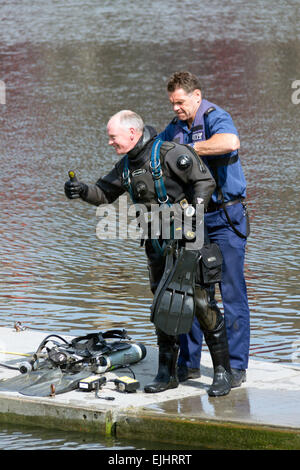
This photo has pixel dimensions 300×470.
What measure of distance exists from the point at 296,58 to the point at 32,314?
19052 mm

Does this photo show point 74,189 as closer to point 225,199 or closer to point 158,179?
point 158,179

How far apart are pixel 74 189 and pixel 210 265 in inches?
38.5

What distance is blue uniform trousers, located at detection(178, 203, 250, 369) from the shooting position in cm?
713

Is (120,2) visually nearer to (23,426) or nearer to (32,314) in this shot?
(32,314)

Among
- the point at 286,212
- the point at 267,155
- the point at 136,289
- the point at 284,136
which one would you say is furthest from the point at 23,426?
the point at 284,136

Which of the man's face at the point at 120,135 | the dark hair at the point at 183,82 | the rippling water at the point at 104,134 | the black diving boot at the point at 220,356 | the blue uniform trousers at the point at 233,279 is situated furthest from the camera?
the rippling water at the point at 104,134

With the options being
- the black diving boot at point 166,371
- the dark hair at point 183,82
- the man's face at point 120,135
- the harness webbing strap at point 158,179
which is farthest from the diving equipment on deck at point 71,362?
the dark hair at point 183,82

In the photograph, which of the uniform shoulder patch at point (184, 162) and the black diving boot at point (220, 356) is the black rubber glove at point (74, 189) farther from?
the black diving boot at point (220, 356)

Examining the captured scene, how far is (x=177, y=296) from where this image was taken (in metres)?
6.75

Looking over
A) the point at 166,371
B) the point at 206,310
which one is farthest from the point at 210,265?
the point at 166,371

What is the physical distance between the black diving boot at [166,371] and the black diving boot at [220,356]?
263mm

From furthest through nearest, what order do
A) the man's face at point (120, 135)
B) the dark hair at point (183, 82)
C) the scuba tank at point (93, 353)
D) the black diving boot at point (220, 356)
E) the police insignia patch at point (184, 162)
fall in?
the scuba tank at point (93, 353) < the dark hair at point (183, 82) < the black diving boot at point (220, 356) < the man's face at point (120, 135) < the police insignia patch at point (184, 162)

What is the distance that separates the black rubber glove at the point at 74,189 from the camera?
22.8ft

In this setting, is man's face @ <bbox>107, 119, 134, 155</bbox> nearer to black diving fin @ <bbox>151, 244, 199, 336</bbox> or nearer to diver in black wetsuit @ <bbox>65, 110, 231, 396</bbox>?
diver in black wetsuit @ <bbox>65, 110, 231, 396</bbox>
